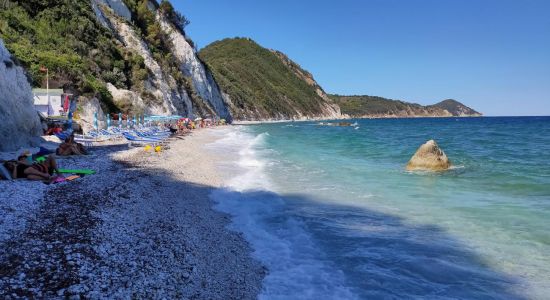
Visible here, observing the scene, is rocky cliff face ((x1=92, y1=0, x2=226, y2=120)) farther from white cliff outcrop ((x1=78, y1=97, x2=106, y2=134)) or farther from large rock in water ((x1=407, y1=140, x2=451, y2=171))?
large rock in water ((x1=407, y1=140, x2=451, y2=171))

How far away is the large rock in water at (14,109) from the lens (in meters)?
12.7

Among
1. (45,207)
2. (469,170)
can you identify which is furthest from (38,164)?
(469,170)

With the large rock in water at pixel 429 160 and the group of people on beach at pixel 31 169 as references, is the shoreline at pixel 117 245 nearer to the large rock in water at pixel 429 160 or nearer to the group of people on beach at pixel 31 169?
the group of people on beach at pixel 31 169

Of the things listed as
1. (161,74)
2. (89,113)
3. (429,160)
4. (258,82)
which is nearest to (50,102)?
(89,113)

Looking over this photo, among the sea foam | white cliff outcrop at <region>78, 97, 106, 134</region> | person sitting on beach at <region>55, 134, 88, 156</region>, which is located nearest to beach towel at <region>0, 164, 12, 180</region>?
the sea foam

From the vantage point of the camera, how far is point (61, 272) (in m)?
4.35

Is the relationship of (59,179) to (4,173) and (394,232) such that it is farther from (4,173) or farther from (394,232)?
(394,232)

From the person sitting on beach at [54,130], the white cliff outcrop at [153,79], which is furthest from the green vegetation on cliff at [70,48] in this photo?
the person sitting on beach at [54,130]

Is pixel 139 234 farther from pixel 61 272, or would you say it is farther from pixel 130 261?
pixel 61 272

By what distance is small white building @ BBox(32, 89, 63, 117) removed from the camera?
2276 cm

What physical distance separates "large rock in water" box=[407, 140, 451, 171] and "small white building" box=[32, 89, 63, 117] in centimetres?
1999

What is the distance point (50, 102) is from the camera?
22.9 meters

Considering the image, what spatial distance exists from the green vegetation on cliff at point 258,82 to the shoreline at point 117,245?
8365 cm

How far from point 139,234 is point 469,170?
15.0 m
